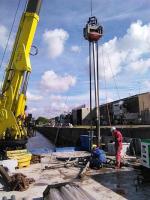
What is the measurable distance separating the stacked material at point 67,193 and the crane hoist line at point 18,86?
7.48 meters

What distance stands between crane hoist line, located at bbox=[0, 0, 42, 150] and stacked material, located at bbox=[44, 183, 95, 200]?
24.6ft

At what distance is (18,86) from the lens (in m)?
15.4

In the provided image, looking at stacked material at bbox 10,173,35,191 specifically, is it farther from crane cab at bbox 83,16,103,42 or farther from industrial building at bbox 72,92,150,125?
industrial building at bbox 72,92,150,125

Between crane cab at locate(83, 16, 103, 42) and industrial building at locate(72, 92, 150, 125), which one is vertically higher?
industrial building at locate(72, 92, 150, 125)

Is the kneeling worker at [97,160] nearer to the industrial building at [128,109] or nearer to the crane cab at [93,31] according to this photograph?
the crane cab at [93,31]

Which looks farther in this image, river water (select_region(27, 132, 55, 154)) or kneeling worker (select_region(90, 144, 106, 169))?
river water (select_region(27, 132, 55, 154))

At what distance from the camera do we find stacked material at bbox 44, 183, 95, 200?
722 centimetres

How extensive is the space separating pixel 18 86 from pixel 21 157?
3.26m

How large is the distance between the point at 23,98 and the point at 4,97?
0.88 metres

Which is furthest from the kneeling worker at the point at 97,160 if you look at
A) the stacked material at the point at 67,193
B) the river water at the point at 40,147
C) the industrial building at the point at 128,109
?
the industrial building at the point at 128,109

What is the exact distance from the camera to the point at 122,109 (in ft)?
171

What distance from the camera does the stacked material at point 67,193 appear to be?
722 centimetres

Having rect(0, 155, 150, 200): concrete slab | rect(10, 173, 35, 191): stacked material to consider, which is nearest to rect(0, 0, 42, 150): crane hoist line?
rect(0, 155, 150, 200): concrete slab

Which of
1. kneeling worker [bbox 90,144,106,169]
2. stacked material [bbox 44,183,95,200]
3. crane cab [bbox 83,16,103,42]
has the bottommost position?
stacked material [bbox 44,183,95,200]
